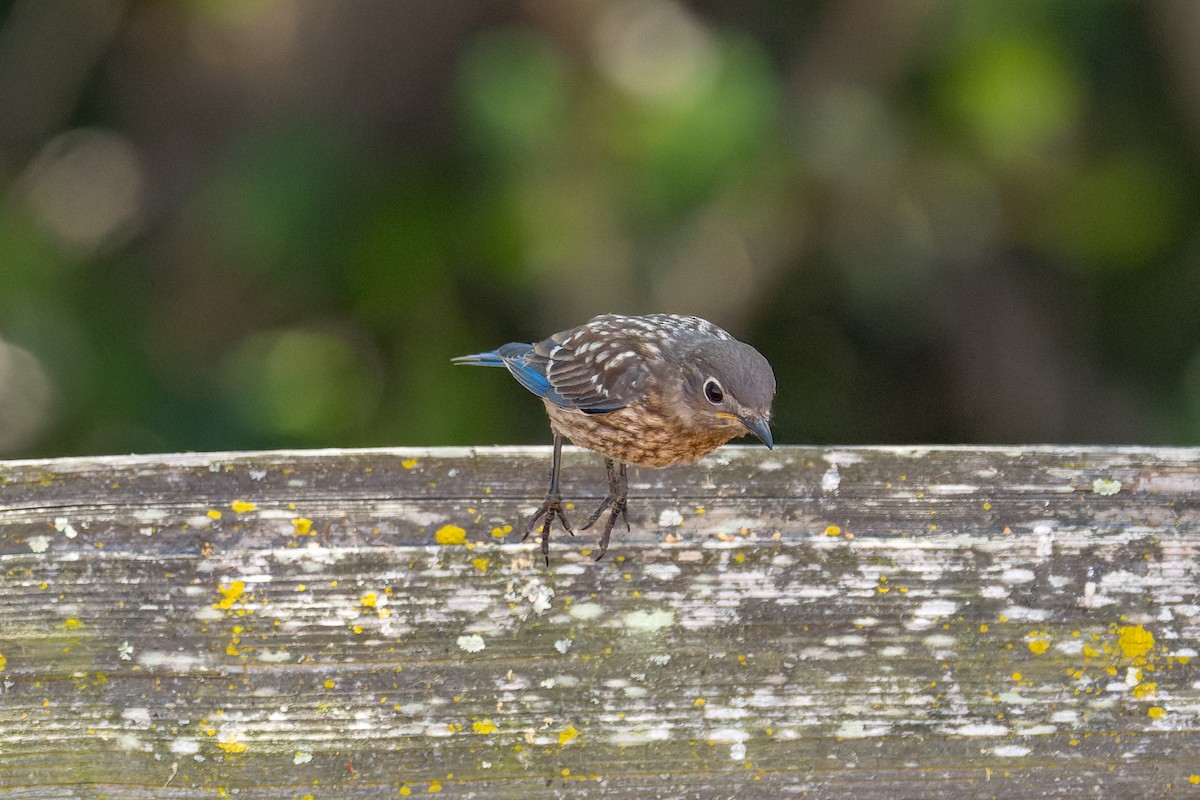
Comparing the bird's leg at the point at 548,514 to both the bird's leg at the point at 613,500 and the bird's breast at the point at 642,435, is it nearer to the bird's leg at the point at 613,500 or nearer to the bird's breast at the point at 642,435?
the bird's leg at the point at 613,500

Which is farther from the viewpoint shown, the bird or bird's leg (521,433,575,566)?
the bird

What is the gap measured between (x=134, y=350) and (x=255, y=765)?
345 centimetres

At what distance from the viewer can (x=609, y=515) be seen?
1986mm

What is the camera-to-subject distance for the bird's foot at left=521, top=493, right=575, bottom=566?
192 centimetres

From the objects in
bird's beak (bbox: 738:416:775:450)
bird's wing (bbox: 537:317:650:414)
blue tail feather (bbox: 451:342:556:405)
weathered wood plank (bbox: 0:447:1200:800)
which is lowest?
weathered wood plank (bbox: 0:447:1200:800)

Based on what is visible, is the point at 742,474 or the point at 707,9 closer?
the point at 742,474

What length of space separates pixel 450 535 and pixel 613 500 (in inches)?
11.6

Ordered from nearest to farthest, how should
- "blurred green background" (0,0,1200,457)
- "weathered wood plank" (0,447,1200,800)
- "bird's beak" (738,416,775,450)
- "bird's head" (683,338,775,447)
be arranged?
"weathered wood plank" (0,447,1200,800), "bird's beak" (738,416,775,450), "bird's head" (683,338,775,447), "blurred green background" (0,0,1200,457)

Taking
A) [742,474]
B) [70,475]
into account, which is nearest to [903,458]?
[742,474]

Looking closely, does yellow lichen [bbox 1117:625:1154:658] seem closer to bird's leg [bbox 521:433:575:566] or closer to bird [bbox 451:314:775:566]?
bird [bbox 451:314:775:566]

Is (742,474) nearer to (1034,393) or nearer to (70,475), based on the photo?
(70,475)

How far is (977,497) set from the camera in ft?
6.53

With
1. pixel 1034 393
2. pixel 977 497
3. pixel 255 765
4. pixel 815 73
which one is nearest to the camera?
pixel 255 765

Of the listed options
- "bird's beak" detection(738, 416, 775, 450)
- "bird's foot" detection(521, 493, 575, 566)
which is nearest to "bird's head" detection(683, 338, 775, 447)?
"bird's beak" detection(738, 416, 775, 450)
